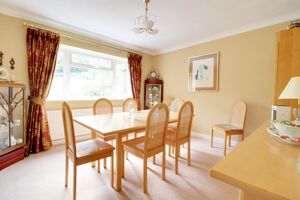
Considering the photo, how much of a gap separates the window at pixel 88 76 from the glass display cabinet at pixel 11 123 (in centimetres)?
59

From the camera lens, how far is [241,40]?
2.95 meters

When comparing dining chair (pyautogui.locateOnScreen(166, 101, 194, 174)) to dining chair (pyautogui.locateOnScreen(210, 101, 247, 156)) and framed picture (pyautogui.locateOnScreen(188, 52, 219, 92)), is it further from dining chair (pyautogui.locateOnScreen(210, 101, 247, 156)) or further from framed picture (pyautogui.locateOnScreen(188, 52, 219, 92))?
framed picture (pyautogui.locateOnScreen(188, 52, 219, 92))

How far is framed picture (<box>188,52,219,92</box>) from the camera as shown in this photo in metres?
3.33

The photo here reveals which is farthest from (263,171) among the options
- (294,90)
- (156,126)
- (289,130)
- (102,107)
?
(102,107)

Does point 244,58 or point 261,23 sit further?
point 244,58

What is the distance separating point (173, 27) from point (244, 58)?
60.4 inches

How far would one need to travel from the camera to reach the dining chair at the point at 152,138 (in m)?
1.64

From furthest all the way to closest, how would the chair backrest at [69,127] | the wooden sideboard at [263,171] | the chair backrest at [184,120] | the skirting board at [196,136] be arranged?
1. the skirting board at [196,136]
2. the chair backrest at [184,120]
3. the chair backrest at [69,127]
4. the wooden sideboard at [263,171]

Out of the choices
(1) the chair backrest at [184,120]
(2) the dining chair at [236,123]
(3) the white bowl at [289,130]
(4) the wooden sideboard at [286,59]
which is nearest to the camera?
(3) the white bowl at [289,130]

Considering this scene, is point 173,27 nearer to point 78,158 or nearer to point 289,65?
point 289,65

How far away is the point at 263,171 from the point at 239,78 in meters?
2.84

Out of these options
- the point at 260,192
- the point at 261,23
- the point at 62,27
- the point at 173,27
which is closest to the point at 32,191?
the point at 260,192

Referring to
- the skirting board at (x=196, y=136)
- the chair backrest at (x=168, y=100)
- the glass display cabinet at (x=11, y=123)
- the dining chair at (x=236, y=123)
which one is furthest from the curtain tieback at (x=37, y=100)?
the dining chair at (x=236, y=123)

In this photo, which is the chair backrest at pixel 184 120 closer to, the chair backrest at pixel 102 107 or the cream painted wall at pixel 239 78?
the chair backrest at pixel 102 107
